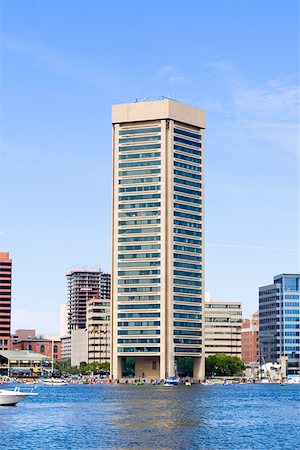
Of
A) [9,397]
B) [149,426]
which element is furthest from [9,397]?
[149,426]

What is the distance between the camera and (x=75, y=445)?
101 meters

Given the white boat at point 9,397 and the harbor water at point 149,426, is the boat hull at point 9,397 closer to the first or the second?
the white boat at point 9,397

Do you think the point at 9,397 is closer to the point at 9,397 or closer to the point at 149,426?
the point at 9,397

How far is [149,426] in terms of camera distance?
121m

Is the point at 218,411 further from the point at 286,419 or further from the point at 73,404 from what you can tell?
the point at 73,404

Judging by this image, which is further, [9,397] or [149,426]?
[9,397]

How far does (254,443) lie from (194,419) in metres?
32.2

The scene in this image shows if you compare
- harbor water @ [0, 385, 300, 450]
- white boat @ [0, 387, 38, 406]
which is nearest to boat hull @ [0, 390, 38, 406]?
white boat @ [0, 387, 38, 406]

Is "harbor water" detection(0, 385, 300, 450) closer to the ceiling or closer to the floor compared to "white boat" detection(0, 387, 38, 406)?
closer to the floor

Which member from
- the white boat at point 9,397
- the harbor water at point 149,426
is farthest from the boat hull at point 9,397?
the harbor water at point 149,426

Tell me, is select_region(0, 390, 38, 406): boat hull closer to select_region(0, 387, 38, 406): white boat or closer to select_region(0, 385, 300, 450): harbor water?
select_region(0, 387, 38, 406): white boat

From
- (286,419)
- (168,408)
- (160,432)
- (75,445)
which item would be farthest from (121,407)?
(75,445)

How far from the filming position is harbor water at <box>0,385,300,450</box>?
4028 inches

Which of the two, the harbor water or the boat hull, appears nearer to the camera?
the harbor water
